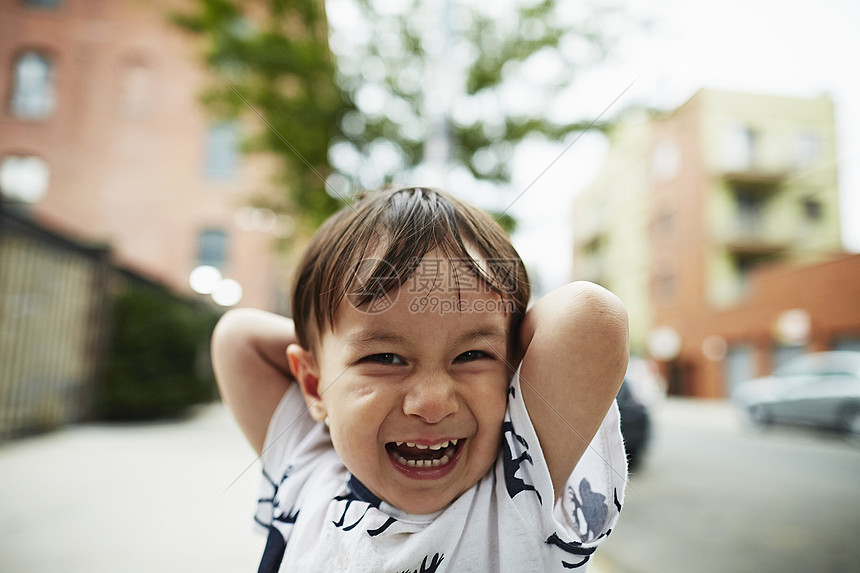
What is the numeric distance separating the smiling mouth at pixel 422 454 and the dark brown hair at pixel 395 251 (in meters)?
0.21

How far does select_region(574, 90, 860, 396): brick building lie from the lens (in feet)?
6.82

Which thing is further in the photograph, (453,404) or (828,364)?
(828,364)

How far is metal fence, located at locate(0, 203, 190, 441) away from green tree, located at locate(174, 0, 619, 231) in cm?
239

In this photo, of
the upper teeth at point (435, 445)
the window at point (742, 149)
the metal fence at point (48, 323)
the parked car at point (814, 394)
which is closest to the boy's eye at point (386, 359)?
the upper teeth at point (435, 445)

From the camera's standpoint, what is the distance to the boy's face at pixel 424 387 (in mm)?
664

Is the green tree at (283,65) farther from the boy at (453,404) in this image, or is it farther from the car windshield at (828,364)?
the car windshield at (828,364)

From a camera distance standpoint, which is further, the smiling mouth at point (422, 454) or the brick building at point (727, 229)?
the brick building at point (727, 229)

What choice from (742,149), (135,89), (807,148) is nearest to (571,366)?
(807,148)

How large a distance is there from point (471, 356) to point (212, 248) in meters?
13.4

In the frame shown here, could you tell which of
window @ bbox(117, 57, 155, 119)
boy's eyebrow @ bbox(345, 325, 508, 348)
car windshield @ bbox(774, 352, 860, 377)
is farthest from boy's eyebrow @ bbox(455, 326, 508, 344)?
window @ bbox(117, 57, 155, 119)

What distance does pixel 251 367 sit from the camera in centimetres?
95

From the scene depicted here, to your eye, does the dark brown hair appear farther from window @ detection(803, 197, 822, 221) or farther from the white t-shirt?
window @ detection(803, 197, 822, 221)

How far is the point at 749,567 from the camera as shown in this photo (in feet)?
6.13

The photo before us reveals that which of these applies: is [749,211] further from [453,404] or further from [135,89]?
[135,89]
